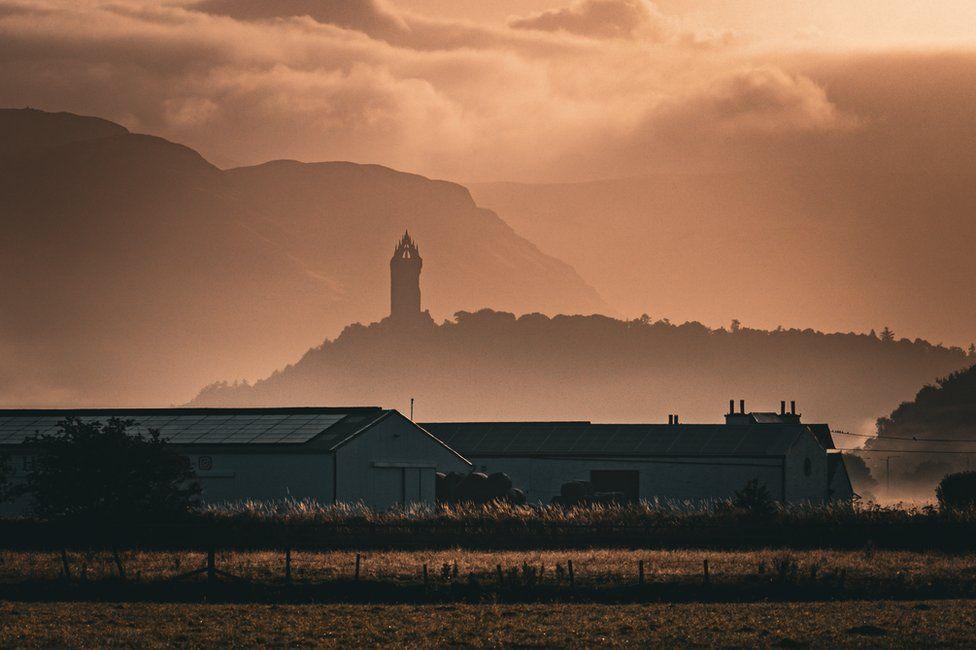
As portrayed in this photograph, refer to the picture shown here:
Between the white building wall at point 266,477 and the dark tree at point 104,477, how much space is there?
24.7 ft

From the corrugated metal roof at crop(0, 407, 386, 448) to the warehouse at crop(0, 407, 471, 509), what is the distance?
0.05 m

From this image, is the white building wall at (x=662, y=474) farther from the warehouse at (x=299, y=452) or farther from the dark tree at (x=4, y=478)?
the dark tree at (x=4, y=478)

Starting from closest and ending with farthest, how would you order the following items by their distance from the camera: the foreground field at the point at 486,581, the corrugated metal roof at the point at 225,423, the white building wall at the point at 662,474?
the foreground field at the point at 486,581 → the corrugated metal roof at the point at 225,423 → the white building wall at the point at 662,474

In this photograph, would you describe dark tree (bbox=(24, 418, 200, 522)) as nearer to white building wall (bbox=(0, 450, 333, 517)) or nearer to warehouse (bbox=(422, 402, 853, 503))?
white building wall (bbox=(0, 450, 333, 517))

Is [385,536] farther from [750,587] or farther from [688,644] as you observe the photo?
[688,644]

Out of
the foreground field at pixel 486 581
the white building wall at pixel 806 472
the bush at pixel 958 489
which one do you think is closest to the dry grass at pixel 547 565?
the foreground field at pixel 486 581

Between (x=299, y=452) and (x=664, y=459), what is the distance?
81.5ft

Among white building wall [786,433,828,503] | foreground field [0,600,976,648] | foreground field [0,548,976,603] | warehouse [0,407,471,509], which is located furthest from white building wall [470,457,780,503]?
foreground field [0,600,976,648]

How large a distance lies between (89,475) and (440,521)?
1307cm

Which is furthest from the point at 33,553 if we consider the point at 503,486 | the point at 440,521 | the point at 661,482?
the point at 661,482

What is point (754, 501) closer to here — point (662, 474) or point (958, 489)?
point (958, 489)

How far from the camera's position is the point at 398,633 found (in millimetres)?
28906

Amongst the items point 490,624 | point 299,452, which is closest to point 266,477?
point 299,452

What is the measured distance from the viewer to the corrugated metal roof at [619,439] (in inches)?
3159
